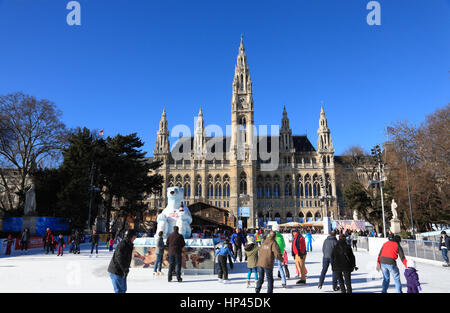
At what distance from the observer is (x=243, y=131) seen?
71.6 metres

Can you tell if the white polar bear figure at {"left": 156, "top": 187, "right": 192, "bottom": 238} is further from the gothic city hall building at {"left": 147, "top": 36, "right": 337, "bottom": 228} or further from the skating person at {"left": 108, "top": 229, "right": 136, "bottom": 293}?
the gothic city hall building at {"left": 147, "top": 36, "right": 337, "bottom": 228}

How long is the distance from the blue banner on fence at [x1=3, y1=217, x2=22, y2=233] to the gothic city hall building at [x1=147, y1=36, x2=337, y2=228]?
1796 inches

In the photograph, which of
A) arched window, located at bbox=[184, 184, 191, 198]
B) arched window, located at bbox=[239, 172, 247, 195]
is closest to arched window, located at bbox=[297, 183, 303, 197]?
arched window, located at bbox=[239, 172, 247, 195]

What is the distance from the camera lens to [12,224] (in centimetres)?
2353

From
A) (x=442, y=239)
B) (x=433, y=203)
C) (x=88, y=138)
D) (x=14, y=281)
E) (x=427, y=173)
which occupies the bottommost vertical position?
(x=14, y=281)

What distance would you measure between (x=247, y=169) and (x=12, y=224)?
1997 inches

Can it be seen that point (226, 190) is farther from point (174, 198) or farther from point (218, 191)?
point (174, 198)

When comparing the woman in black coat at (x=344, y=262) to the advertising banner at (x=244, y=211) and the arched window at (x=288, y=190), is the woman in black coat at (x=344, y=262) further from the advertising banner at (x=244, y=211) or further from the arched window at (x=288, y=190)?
the arched window at (x=288, y=190)

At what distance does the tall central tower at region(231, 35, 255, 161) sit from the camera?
6981 cm

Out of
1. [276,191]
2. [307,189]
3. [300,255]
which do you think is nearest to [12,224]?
[300,255]

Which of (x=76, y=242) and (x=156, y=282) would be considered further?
(x=76, y=242)
